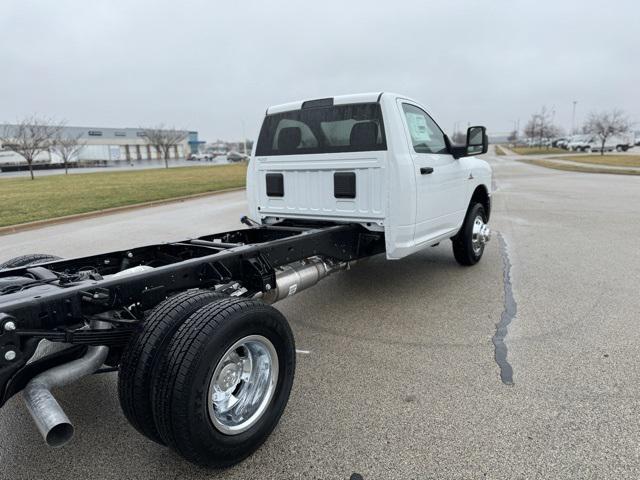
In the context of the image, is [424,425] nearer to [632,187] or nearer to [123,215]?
[123,215]

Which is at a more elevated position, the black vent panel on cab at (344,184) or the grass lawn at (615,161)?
the black vent panel on cab at (344,184)

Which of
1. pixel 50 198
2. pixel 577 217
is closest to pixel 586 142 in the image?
pixel 577 217

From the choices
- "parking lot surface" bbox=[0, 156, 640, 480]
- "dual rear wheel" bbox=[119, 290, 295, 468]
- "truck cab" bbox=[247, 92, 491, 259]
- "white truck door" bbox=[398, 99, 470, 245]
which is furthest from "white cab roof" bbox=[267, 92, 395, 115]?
"dual rear wheel" bbox=[119, 290, 295, 468]

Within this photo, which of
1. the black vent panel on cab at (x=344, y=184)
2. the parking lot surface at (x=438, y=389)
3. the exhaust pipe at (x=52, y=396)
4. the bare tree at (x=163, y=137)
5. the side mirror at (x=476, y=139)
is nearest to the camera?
the exhaust pipe at (x=52, y=396)

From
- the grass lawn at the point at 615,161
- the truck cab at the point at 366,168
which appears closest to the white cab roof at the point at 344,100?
the truck cab at the point at 366,168

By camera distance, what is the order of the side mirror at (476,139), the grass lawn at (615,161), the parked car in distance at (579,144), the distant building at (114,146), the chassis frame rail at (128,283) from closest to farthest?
the chassis frame rail at (128,283) < the side mirror at (476,139) < the grass lawn at (615,161) < the parked car in distance at (579,144) < the distant building at (114,146)

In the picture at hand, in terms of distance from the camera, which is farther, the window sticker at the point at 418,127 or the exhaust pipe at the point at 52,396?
the window sticker at the point at 418,127

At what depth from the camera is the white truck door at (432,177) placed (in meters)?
4.79

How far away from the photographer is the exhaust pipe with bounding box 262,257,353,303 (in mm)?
3846

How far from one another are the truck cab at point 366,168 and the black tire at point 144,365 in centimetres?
260

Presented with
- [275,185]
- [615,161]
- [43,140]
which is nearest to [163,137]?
[43,140]

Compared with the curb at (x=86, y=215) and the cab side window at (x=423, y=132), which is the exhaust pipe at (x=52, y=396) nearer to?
the cab side window at (x=423, y=132)

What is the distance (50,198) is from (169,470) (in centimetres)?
1607

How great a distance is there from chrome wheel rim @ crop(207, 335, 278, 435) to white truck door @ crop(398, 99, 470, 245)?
2.52 m
